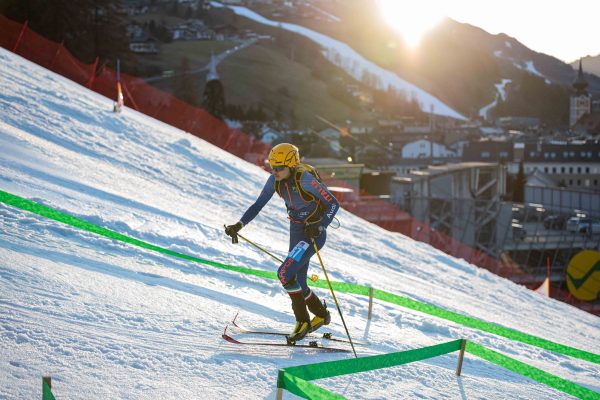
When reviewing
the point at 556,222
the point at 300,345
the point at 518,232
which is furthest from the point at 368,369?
the point at 556,222

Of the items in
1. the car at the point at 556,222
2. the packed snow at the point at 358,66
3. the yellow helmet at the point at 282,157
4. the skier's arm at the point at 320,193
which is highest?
the packed snow at the point at 358,66

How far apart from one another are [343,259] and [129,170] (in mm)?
4657

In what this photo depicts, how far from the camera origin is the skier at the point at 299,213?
530cm

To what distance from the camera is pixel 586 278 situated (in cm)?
2628

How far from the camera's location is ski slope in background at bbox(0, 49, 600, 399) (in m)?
4.25

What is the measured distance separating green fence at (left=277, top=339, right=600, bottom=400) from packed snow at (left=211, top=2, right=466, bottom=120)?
6149 inches

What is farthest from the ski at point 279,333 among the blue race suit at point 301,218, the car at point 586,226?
the car at point 586,226

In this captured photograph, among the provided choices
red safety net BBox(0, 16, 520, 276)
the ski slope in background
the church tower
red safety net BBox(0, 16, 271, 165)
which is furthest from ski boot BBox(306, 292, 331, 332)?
the church tower

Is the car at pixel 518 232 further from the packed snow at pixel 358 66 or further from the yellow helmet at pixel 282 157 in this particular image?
the packed snow at pixel 358 66

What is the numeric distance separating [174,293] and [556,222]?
38.7 m

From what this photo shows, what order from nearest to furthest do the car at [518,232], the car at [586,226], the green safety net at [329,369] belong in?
1. the green safety net at [329,369]
2. the car at [518,232]
3. the car at [586,226]

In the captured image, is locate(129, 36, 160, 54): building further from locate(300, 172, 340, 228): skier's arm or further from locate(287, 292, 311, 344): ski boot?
locate(287, 292, 311, 344): ski boot

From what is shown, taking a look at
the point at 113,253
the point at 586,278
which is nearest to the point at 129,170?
the point at 113,253

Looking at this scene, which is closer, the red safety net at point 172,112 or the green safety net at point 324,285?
the green safety net at point 324,285
